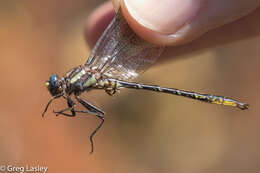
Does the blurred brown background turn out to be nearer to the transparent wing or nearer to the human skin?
the transparent wing

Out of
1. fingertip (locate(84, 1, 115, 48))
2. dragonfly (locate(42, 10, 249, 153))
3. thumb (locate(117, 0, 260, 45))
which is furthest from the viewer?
fingertip (locate(84, 1, 115, 48))

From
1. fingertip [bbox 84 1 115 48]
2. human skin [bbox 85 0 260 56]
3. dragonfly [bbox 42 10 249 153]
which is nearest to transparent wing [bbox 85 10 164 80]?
dragonfly [bbox 42 10 249 153]

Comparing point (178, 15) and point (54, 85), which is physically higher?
point (178, 15)

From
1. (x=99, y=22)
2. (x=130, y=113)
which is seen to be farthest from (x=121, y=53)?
(x=130, y=113)

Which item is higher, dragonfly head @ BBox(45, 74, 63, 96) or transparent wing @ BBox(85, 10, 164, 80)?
transparent wing @ BBox(85, 10, 164, 80)

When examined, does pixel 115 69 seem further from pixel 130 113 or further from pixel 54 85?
pixel 130 113

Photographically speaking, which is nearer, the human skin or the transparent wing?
the human skin
